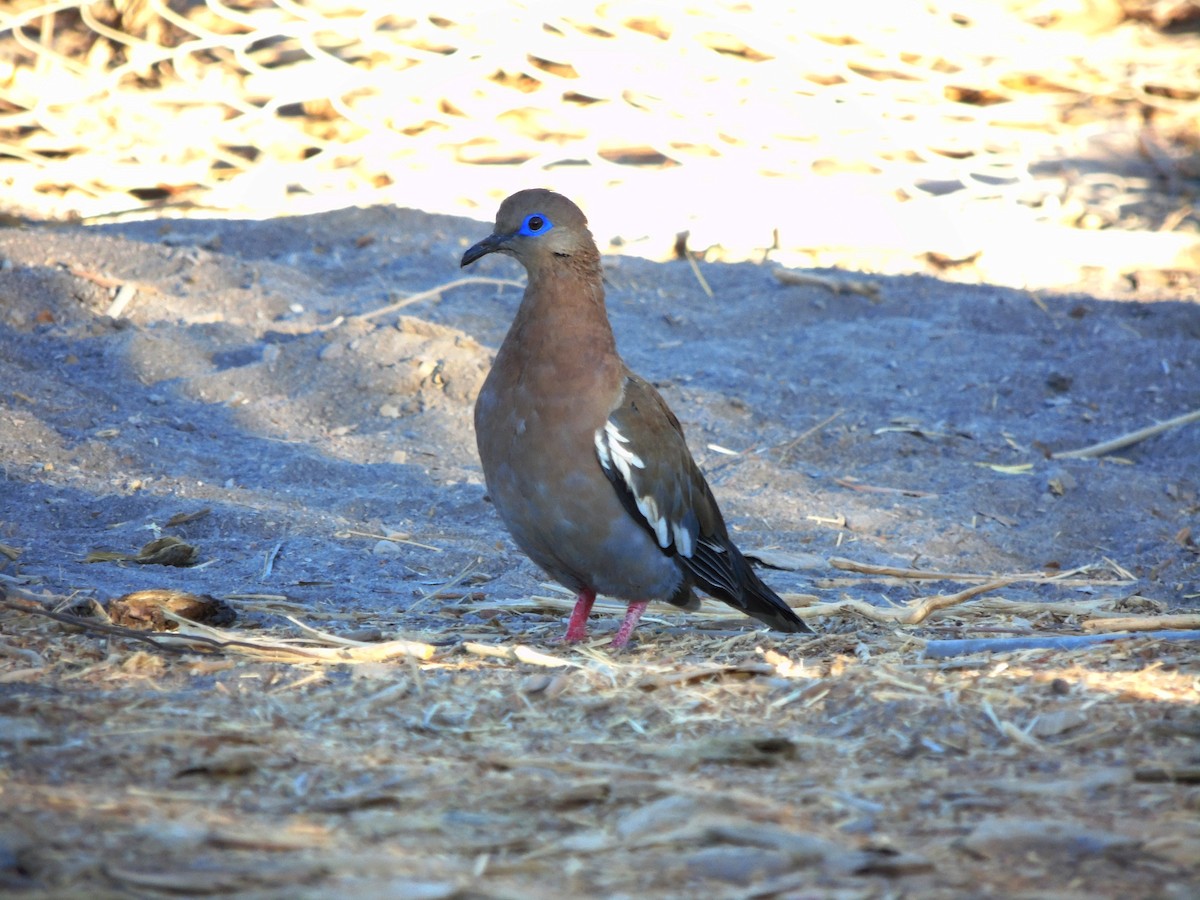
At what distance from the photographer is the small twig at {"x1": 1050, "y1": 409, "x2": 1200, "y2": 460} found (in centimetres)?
617

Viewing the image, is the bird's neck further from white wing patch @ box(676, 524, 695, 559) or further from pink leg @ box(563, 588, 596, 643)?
pink leg @ box(563, 588, 596, 643)

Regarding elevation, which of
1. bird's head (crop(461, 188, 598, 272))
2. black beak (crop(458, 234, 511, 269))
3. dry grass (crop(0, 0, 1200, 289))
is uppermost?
dry grass (crop(0, 0, 1200, 289))

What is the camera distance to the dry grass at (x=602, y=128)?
350 inches

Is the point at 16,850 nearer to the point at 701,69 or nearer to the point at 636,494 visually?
the point at 636,494

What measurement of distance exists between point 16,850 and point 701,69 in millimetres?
8482

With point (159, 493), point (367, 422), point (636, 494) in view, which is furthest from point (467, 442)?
point (636, 494)

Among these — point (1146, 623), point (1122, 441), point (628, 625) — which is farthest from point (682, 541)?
point (1122, 441)

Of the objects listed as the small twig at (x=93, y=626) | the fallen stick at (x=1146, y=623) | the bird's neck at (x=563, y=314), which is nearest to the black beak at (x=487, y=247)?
the bird's neck at (x=563, y=314)

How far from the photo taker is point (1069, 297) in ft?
27.2

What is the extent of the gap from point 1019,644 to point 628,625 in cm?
110

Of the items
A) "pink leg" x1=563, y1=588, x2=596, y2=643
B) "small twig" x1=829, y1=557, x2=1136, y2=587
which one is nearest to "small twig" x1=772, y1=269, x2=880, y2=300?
"small twig" x1=829, y1=557, x2=1136, y2=587

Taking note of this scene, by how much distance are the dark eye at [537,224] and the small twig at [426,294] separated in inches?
108

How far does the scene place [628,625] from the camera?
3.96m

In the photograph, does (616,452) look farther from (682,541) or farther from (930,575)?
(930,575)
